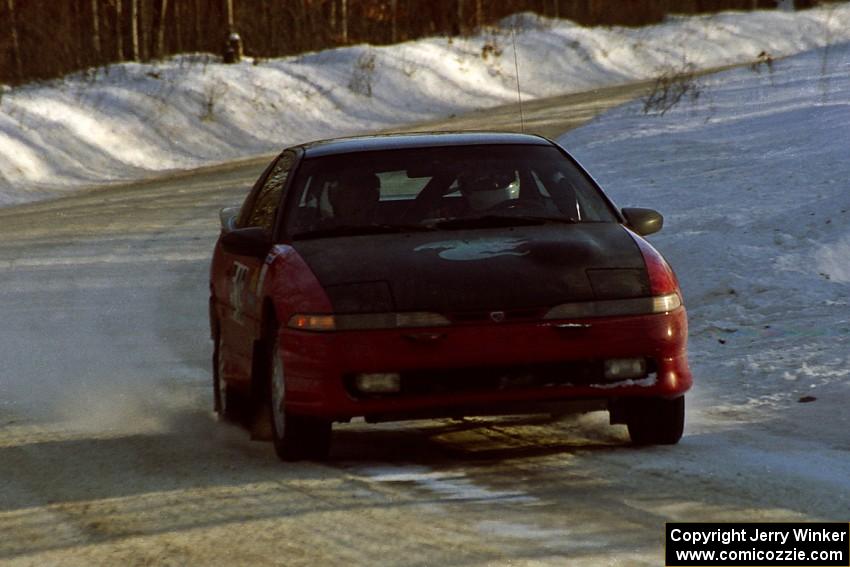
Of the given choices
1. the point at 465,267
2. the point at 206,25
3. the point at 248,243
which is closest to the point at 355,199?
the point at 248,243

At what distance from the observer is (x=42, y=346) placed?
40.8 feet

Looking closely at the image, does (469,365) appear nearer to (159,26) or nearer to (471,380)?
(471,380)

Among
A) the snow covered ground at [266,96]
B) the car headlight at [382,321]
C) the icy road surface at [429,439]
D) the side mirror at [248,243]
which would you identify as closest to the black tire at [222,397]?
the icy road surface at [429,439]

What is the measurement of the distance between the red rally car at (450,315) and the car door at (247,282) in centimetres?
3

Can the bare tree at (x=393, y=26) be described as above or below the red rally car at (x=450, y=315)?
below

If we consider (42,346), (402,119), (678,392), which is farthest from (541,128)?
(678,392)

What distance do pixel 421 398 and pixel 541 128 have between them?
21.1 meters

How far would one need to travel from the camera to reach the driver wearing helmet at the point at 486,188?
8773 millimetres

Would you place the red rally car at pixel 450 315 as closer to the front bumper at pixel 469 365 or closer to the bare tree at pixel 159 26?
the front bumper at pixel 469 365

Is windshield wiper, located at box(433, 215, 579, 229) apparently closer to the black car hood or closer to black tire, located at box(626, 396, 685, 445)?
the black car hood

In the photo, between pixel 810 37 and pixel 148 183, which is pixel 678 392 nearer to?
pixel 148 183

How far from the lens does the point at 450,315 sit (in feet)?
24.7

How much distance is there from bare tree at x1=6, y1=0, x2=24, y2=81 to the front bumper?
92.4 ft

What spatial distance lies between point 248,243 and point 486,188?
1.20 m
